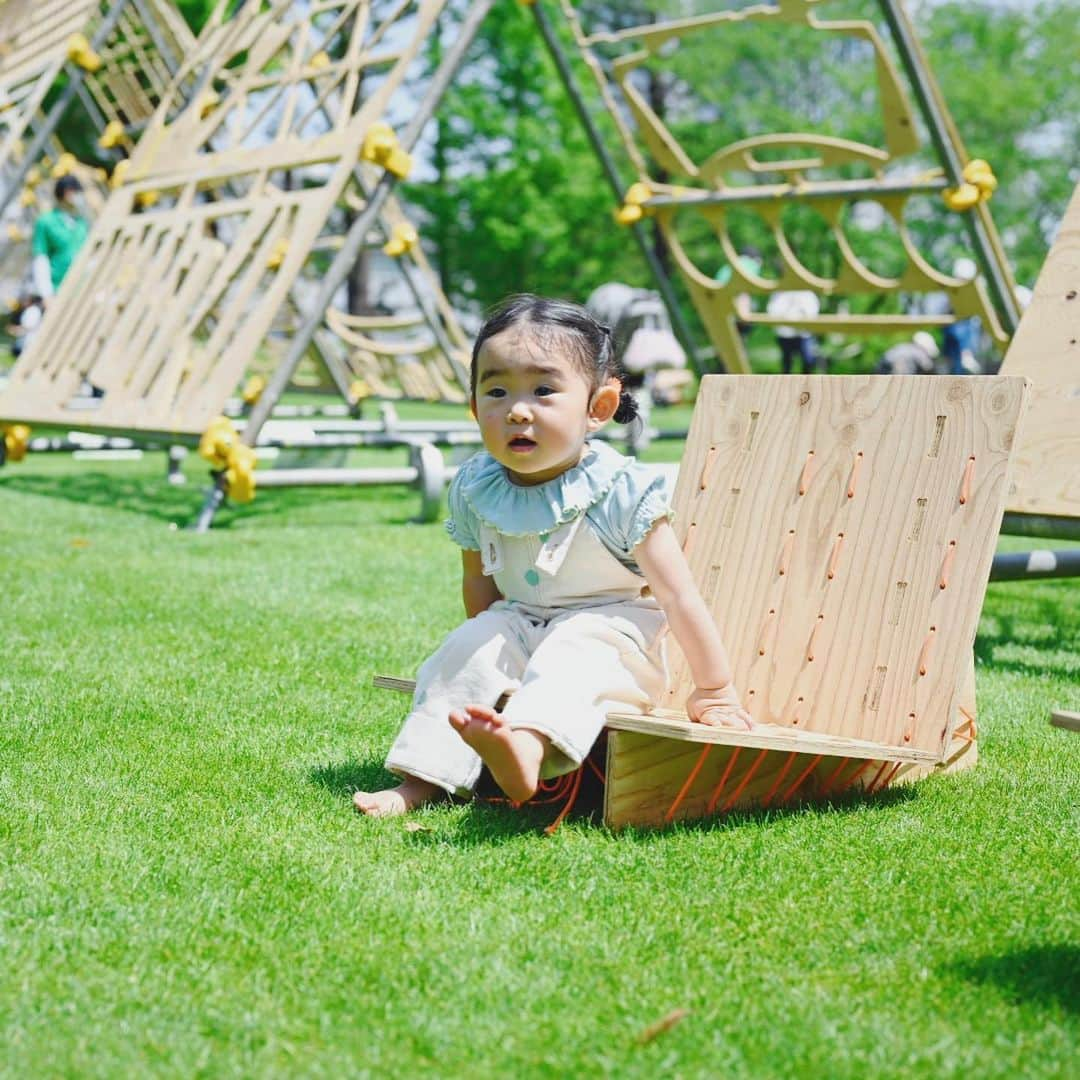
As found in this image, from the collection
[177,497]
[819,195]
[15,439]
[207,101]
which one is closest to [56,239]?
[207,101]

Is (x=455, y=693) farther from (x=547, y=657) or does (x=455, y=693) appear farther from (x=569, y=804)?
(x=569, y=804)

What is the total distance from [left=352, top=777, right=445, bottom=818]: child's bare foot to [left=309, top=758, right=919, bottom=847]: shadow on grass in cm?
8

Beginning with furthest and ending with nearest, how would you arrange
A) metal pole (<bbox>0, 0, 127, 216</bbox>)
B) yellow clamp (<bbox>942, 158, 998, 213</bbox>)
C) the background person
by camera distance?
the background person, metal pole (<bbox>0, 0, 127, 216</bbox>), yellow clamp (<bbox>942, 158, 998, 213</bbox>)

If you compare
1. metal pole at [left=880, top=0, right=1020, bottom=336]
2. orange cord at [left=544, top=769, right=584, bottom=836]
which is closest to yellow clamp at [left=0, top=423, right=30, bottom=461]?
metal pole at [left=880, top=0, right=1020, bottom=336]

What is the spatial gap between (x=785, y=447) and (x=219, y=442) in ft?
13.6

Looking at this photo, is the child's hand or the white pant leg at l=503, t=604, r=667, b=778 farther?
the child's hand

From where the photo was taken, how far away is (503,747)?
2773mm

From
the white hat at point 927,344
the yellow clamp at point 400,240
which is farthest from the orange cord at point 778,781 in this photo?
the white hat at point 927,344

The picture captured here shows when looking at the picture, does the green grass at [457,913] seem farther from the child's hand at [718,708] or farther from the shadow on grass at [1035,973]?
the child's hand at [718,708]

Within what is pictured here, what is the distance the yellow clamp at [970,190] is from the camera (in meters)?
8.08

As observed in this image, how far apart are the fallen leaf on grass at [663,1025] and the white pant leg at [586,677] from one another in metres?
0.85

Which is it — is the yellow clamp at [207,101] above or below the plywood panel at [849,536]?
below

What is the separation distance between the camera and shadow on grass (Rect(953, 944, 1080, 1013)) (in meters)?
2.16

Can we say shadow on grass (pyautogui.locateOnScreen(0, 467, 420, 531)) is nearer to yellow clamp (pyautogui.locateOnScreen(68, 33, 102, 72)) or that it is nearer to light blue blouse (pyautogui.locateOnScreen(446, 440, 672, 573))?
yellow clamp (pyautogui.locateOnScreen(68, 33, 102, 72))
